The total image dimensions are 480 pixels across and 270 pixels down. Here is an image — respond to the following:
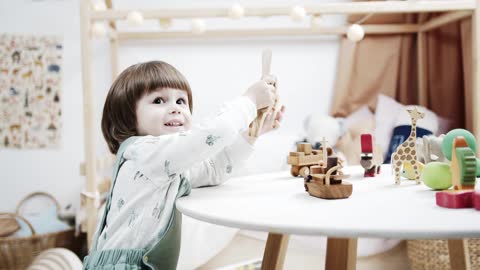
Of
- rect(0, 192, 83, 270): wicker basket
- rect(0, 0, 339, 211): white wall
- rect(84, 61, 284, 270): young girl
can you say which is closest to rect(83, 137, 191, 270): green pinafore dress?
rect(84, 61, 284, 270): young girl

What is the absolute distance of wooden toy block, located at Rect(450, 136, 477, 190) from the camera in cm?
67

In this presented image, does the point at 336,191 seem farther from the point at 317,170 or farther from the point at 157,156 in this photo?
the point at 157,156

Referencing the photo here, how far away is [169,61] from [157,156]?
153cm

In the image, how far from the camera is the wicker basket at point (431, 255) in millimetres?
1504

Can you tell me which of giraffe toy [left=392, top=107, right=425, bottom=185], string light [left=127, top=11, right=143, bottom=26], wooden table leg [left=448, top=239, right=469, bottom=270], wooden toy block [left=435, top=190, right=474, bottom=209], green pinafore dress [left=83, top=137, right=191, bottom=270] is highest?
string light [left=127, top=11, right=143, bottom=26]

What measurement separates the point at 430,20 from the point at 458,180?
1.60 m

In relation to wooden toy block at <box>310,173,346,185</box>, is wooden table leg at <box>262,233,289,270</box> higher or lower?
lower

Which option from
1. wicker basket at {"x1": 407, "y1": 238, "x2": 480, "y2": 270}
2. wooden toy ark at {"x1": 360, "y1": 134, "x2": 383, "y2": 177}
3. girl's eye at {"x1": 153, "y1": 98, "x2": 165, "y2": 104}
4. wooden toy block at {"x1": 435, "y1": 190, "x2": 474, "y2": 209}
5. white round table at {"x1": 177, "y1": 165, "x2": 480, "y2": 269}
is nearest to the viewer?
white round table at {"x1": 177, "y1": 165, "x2": 480, "y2": 269}

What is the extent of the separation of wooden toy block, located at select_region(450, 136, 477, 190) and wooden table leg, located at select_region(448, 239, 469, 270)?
28cm

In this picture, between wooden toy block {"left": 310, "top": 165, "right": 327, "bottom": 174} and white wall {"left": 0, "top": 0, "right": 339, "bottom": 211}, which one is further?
white wall {"left": 0, "top": 0, "right": 339, "bottom": 211}

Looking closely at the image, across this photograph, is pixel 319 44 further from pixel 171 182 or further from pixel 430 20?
pixel 171 182

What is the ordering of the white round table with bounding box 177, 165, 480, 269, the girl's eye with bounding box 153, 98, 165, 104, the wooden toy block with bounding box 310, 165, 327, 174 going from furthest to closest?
1. the girl's eye with bounding box 153, 98, 165, 104
2. the wooden toy block with bounding box 310, 165, 327, 174
3. the white round table with bounding box 177, 165, 480, 269

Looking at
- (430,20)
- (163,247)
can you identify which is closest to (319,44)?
(430,20)

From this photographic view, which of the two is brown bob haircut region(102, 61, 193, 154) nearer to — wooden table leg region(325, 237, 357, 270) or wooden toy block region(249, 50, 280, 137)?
wooden toy block region(249, 50, 280, 137)
